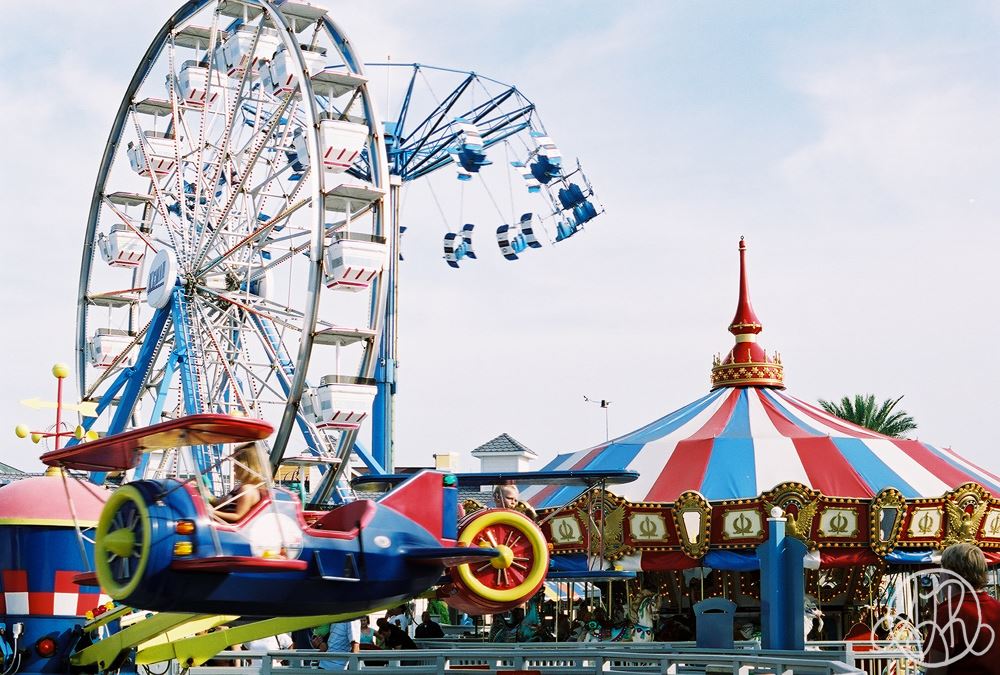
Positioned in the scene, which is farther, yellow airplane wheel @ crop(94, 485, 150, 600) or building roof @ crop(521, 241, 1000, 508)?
building roof @ crop(521, 241, 1000, 508)

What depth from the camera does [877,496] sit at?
2108 cm

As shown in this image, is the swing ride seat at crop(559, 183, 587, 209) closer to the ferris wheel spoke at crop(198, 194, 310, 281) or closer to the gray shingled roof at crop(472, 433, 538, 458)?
the ferris wheel spoke at crop(198, 194, 310, 281)

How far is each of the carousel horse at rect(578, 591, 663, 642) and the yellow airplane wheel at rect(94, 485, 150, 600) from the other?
964 centimetres

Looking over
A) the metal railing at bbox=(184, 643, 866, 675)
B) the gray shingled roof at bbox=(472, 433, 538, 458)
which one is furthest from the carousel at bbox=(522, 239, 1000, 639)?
the gray shingled roof at bbox=(472, 433, 538, 458)

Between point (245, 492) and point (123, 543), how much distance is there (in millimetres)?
1035

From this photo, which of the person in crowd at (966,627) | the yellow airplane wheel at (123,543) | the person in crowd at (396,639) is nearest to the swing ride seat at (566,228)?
the person in crowd at (396,639)

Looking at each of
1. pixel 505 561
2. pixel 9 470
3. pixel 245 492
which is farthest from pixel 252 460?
pixel 9 470

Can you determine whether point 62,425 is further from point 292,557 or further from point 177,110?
point 177,110

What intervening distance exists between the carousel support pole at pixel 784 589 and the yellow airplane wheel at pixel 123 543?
5234 millimetres

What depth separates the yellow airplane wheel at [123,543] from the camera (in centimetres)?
1052

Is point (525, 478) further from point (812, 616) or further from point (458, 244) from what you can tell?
point (458, 244)

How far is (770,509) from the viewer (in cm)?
2025

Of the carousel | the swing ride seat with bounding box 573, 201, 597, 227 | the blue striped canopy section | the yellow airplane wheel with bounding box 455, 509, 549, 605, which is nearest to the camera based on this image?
the yellow airplane wheel with bounding box 455, 509, 549, 605

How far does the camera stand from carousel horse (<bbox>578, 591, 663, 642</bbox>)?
20000 millimetres
